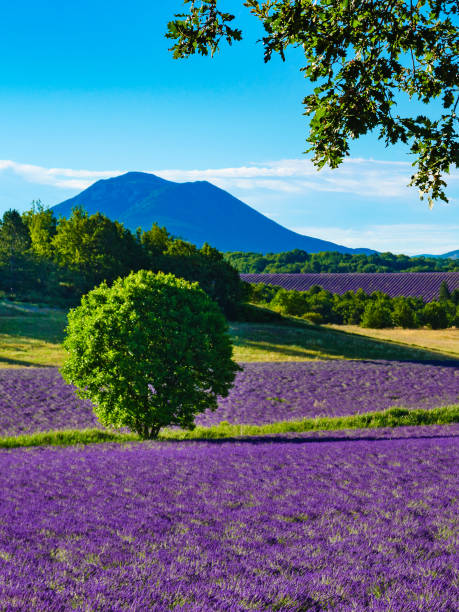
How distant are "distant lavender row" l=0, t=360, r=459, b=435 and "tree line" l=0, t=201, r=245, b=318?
39.8m

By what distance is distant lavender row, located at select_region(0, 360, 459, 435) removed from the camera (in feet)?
70.4

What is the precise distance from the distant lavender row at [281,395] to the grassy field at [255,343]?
12.7 meters

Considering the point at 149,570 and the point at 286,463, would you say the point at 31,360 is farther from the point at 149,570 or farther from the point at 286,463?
the point at 149,570

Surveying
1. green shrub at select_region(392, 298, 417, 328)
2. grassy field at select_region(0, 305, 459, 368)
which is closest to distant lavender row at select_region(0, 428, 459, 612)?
grassy field at select_region(0, 305, 459, 368)

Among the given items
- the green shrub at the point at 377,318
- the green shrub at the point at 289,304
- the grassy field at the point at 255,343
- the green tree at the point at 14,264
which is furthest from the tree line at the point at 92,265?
the green shrub at the point at 377,318

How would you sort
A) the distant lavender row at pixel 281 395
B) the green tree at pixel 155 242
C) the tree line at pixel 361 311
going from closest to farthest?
the distant lavender row at pixel 281 395
the green tree at pixel 155 242
the tree line at pixel 361 311

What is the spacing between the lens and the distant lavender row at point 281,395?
21.5 m

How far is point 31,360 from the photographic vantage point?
133 feet

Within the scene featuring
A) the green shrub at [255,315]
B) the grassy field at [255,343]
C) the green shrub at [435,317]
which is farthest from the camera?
the green shrub at [435,317]

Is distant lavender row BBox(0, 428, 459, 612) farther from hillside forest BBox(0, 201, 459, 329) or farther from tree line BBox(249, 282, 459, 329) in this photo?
tree line BBox(249, 282, 459, 329)

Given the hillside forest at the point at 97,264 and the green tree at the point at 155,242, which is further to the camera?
the green tree at the point at 155,242

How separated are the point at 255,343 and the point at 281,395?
28.9m

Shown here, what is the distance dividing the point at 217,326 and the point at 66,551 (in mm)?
12762

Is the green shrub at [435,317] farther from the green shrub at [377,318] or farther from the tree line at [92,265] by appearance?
the tree line at [92,265]
